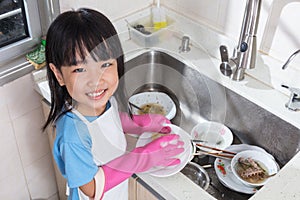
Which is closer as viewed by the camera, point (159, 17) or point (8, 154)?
point (8, 154)

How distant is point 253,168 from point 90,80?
60 cm

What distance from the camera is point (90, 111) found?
1.10 meters

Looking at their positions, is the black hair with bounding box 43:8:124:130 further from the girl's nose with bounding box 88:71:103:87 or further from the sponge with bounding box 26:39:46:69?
the sponge with bounding box 26:39:46:69

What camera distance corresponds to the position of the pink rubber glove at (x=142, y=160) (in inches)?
43.6

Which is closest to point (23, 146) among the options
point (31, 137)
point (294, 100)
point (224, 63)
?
point (31, 137)

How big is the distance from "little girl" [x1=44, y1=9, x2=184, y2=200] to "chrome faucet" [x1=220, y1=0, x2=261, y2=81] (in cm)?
35

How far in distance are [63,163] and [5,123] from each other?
0.43 metres

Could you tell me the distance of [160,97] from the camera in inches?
54.0

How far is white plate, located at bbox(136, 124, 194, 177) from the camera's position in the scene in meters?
1.17

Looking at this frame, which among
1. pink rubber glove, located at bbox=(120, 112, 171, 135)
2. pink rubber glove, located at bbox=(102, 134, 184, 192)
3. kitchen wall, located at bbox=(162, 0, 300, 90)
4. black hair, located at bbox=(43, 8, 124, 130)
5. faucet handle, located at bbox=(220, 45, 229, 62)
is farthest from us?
faucet handle, located at bbox=(220, 45, 229, 62)

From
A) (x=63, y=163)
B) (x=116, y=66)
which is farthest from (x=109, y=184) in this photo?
(x=116, y=66)

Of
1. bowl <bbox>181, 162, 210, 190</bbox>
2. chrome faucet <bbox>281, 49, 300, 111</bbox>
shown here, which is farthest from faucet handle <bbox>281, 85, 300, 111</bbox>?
bowl <bbox>181, 162, 210, 190</bbox>

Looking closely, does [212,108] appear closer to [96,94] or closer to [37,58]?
[96,94]

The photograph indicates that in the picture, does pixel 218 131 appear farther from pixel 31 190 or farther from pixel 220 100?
pixel 31 190
